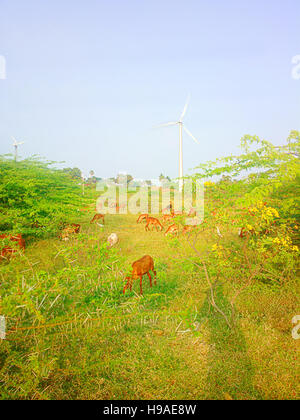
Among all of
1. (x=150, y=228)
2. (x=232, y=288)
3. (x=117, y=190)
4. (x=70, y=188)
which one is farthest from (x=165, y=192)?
(x=232, y=288)

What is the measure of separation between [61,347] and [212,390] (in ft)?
6.41

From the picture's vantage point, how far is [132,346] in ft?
10.5

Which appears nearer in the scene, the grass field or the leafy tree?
the grass field

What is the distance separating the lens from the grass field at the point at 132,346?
8.05 feet

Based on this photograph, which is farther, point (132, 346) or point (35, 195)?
point (35, 195)

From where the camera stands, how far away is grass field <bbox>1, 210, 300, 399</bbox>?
8.05 ft

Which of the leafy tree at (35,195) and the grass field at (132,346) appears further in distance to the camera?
the leafy tree at (35,195)

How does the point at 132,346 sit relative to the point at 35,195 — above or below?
below

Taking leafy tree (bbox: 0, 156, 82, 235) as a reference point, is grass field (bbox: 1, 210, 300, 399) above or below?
below

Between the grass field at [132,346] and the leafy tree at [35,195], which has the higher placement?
the leafy tree at [35,195]
